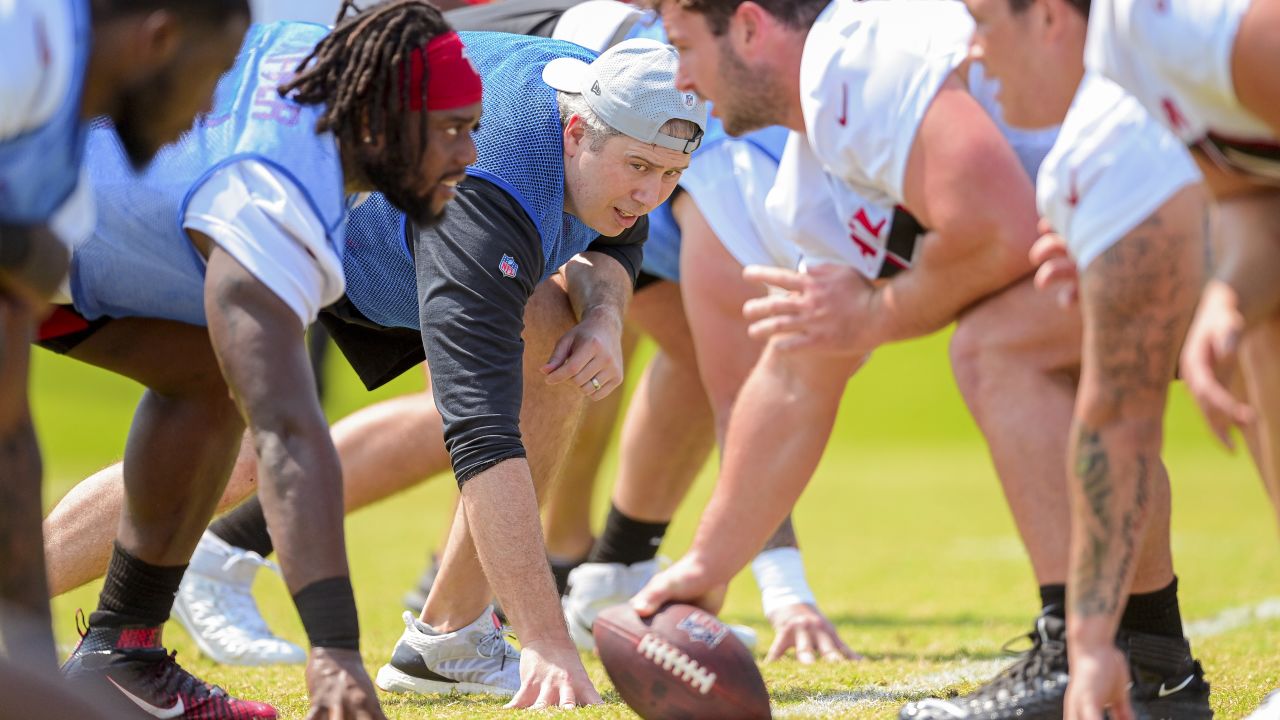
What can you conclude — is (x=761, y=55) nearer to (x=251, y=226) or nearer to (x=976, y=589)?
(x=251, y=226)

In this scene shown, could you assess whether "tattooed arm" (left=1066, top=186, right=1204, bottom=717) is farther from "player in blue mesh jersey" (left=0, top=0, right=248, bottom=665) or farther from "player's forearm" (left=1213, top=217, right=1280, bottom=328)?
"player in blue mesh jersey" (left=0, top=0, right=248, bottom=665)

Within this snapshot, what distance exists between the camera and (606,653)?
307 centimetres

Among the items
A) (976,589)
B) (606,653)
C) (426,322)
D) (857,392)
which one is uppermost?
(426,322)

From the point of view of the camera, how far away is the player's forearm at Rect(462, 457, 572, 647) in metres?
3.23

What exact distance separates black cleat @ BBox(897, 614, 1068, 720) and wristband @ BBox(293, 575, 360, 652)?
112 centimetres

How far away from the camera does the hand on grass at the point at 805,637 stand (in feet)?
14.5

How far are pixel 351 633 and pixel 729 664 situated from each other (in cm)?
86

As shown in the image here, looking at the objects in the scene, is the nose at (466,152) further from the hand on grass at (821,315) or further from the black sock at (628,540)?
the black sock at (628,540)

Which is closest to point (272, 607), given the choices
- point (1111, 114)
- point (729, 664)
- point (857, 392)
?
point (729, 664)

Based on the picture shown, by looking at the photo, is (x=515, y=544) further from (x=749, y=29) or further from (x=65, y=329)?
(x=749, y=29)

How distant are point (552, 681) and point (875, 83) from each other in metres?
1.44

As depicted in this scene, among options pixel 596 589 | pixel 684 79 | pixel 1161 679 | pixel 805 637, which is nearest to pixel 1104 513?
pixel 1161 679

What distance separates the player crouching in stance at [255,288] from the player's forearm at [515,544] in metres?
0.57

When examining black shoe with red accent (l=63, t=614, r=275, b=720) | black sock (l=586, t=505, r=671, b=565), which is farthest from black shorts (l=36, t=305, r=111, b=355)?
black sock (l=586, t=505, r=671, b=565)
